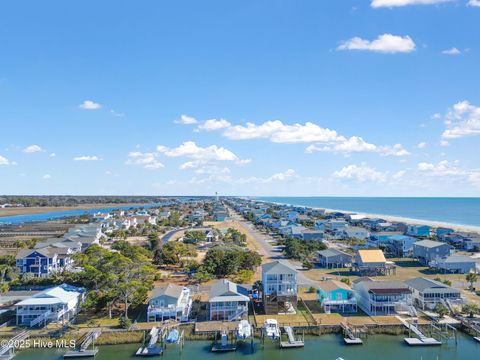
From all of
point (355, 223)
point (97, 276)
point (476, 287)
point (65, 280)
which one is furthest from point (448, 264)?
point (355, 223)

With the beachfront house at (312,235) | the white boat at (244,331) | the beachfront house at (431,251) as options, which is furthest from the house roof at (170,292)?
the beachfront house at (312,235)

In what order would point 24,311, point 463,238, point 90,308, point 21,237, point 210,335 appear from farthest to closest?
point 21,237 < point 463,238 < point 90,308 < point 24,311 < point 210,335

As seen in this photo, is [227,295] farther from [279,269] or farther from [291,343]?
[291,343]

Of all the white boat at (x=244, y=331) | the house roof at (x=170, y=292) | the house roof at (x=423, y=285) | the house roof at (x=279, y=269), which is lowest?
the white boat at (x=244, y=331)

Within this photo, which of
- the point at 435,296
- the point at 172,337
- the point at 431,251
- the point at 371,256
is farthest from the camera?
the point at 431,251

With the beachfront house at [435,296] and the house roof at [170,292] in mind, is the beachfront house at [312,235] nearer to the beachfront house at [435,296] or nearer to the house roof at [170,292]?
the beachfront house at [435,296]

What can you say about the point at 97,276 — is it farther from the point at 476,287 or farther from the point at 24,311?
the point at 476,287

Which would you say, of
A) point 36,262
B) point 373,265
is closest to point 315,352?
point 373,265
